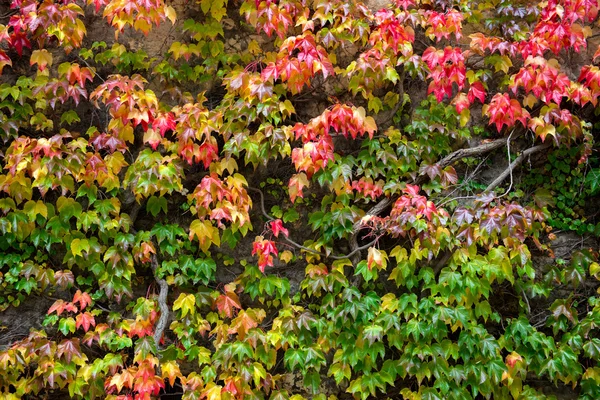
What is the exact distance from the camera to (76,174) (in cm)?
368

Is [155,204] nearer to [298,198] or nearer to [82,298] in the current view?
[82,298]

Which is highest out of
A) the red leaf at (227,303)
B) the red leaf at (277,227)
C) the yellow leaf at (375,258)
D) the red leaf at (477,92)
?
the red leaf at (477,92)

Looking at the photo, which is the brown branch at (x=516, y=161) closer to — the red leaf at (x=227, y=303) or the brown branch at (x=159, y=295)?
the red leaf at (x=227, y=303)

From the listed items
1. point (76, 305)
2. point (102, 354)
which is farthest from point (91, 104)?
point (102, 354)

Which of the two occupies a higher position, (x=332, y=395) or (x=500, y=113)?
(x=500, y=113)

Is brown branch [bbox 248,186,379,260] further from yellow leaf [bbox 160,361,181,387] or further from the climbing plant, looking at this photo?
yellow leaf [bbox 160,361,181,387]

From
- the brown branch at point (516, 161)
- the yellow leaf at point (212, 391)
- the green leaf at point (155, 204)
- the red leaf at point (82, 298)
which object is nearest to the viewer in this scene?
the yellow leaf at point (212, 391)

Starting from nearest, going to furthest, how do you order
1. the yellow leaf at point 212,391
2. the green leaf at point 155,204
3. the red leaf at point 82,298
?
the yellow leaf at point 212,391, the red leaf at point 82,298, the green leaf at point 155,204

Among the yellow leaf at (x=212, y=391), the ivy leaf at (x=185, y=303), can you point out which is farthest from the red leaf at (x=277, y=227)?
the yellow leaf at (x=212, y=391)

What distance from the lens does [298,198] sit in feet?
13.4

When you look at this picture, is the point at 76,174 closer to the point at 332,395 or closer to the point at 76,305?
the point at 76,305

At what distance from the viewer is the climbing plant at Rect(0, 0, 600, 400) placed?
3.72m

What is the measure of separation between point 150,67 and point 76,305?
1.69 metres

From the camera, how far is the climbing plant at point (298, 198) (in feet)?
12.2
